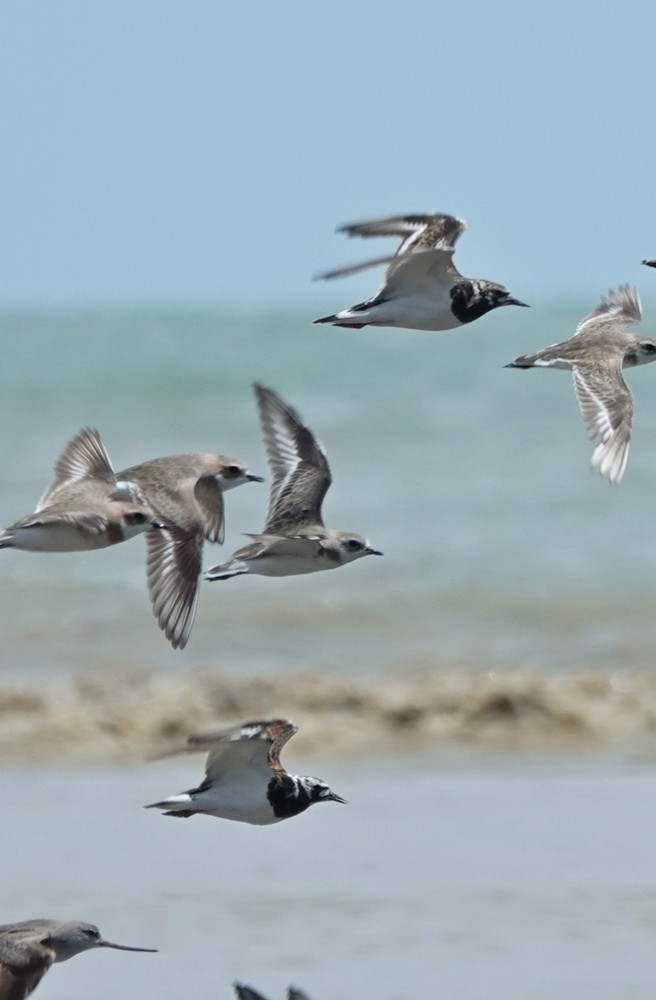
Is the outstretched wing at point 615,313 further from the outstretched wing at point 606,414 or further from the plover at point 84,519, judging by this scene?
the plover at point 84,519

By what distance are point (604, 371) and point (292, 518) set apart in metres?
1.15

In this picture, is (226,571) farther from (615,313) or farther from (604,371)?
(615,313)

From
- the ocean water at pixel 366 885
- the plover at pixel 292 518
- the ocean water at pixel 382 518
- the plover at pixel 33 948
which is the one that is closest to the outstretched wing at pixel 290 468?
the plover at pixel 292 518

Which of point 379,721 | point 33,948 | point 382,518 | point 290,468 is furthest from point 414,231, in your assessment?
point 382,518

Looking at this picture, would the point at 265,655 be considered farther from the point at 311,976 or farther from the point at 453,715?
the point at 311,976

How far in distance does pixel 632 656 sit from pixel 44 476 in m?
6.08

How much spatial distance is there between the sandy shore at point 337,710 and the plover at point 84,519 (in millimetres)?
3030

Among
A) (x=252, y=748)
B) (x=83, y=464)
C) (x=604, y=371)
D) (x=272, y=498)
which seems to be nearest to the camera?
(x=252, y=748)

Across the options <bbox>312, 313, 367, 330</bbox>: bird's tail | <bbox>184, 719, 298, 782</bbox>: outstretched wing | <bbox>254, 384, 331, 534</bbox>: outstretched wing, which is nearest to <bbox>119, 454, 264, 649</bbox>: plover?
<bbox>254, 384, 331, 534</bbox>: outstretched wing

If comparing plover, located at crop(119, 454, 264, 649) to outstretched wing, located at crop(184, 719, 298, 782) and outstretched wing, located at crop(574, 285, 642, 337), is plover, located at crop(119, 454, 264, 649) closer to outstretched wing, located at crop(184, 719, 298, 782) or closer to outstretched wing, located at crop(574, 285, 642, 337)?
outstretched wing, located at crop(184, 719, 298, 782)

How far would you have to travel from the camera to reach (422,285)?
23.1 feet

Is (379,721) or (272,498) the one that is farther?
(379,721)

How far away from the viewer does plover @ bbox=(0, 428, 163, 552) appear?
6.61 metres

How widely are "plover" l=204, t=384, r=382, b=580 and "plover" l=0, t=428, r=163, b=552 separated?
0.98 feet
